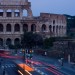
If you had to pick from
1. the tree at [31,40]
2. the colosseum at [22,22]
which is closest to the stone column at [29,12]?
the colosseum at [22,22]

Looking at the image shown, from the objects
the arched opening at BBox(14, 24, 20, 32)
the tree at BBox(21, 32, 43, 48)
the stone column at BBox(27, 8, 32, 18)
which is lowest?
the tree at BBox(21, 32, 43, 48)

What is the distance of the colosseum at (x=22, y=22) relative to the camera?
59.2 metres

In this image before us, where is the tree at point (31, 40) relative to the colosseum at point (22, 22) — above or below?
below

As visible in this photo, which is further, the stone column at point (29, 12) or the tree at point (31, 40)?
the stone column at point (29, 12)

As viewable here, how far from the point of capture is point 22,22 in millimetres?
60625

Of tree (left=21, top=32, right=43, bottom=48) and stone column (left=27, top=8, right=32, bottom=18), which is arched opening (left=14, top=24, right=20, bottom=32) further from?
tree (left=21, top=32, right=43, bottom=48)

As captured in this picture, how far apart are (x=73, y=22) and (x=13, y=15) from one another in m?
9.27

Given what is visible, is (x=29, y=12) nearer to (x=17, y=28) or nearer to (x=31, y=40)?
(x=17, y=28)

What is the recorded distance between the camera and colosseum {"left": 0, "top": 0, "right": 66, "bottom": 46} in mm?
59200

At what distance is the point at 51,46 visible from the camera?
125ft

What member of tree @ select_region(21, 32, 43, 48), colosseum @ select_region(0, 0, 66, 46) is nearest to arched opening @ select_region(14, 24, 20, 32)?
colosseum @ select_region(0, 0, 66, 46)

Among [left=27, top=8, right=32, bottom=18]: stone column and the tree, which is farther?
[left=27, top=8, right=32, bottom=18]: stone column

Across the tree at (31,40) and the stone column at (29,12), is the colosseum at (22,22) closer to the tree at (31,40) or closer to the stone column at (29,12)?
the stone column at (29,12)

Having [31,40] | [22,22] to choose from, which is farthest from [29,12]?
[31,40]
